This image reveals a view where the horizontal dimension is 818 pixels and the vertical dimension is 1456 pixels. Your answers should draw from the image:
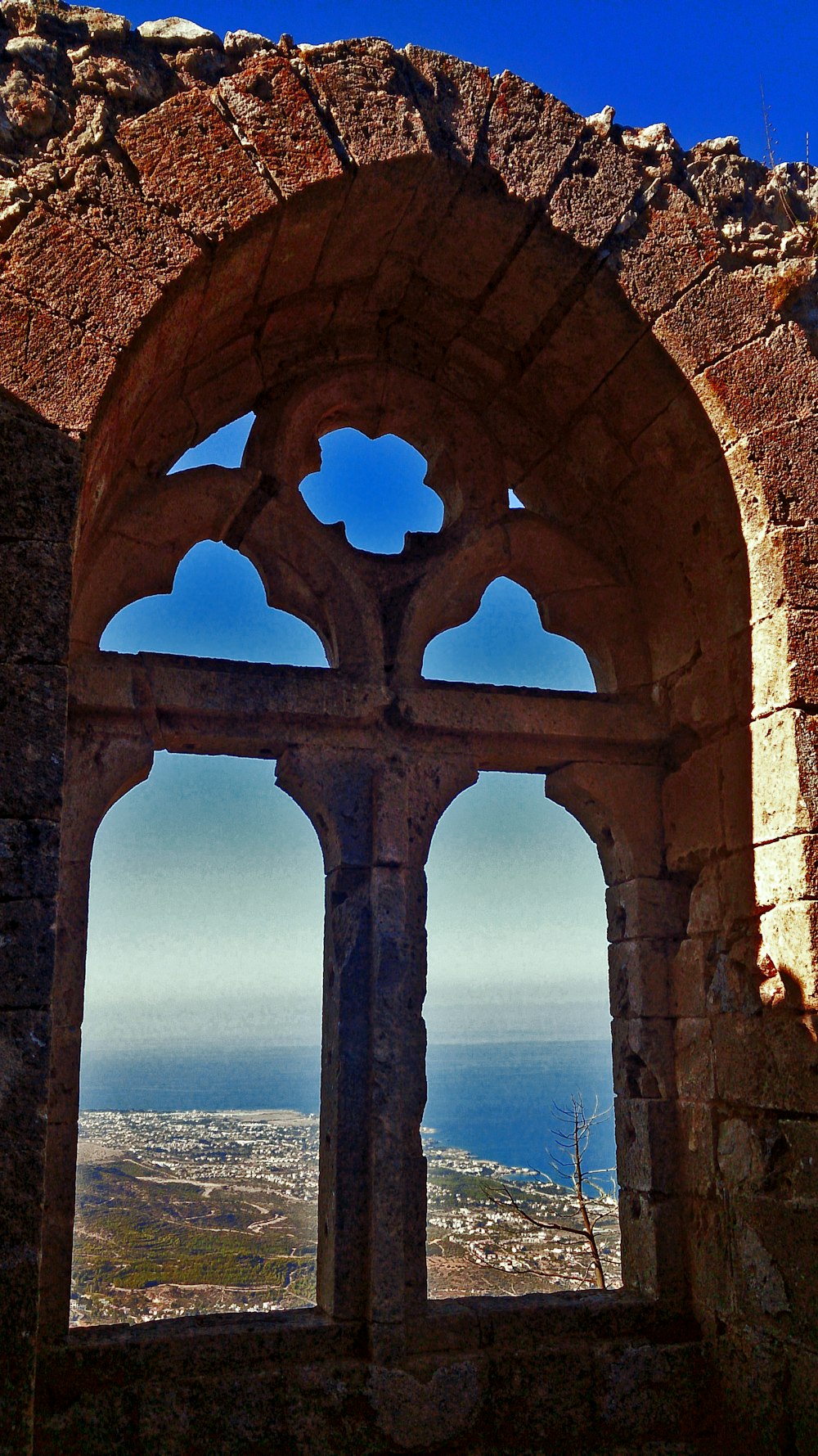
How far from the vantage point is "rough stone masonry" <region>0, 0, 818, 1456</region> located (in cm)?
328

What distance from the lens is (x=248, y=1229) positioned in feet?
19.3

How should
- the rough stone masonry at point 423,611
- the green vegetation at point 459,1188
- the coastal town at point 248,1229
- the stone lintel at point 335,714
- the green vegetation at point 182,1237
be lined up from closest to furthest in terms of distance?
the rough stone masonry at point 423,611 < the stone lintel at point 335,714 < the coastal town at point 248,1229 < the green vegetation at point 182,1237 < the green vegetation at point 459,1188

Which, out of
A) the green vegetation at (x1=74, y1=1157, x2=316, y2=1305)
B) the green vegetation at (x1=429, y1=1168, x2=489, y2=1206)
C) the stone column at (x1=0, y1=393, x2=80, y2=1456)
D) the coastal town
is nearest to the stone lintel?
the stone column at (x1=0, y1=393, x2=80, y2=1456)

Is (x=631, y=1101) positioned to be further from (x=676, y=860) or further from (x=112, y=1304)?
(x=112, y=1304)

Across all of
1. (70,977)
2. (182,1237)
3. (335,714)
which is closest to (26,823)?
(70,977)

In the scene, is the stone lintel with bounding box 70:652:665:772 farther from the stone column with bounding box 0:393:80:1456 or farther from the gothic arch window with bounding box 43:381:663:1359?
the stone column with bounding box 0:393:80:1456

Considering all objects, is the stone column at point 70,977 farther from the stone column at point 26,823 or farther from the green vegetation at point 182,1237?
the green vegetation at point 182,1237


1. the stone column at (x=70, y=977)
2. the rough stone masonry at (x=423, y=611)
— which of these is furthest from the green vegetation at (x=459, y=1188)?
the stone column at (x=70, y=977)

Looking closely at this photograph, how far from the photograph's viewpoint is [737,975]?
3807 mm

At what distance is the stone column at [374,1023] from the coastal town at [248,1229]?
69cm

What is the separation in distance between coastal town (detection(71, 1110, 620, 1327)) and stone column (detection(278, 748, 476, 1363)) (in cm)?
69

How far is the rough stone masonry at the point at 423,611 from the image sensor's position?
3.28 m

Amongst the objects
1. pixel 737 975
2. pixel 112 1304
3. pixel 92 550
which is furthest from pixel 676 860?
pixel 112 1304

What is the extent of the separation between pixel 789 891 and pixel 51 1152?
2.41 metres
